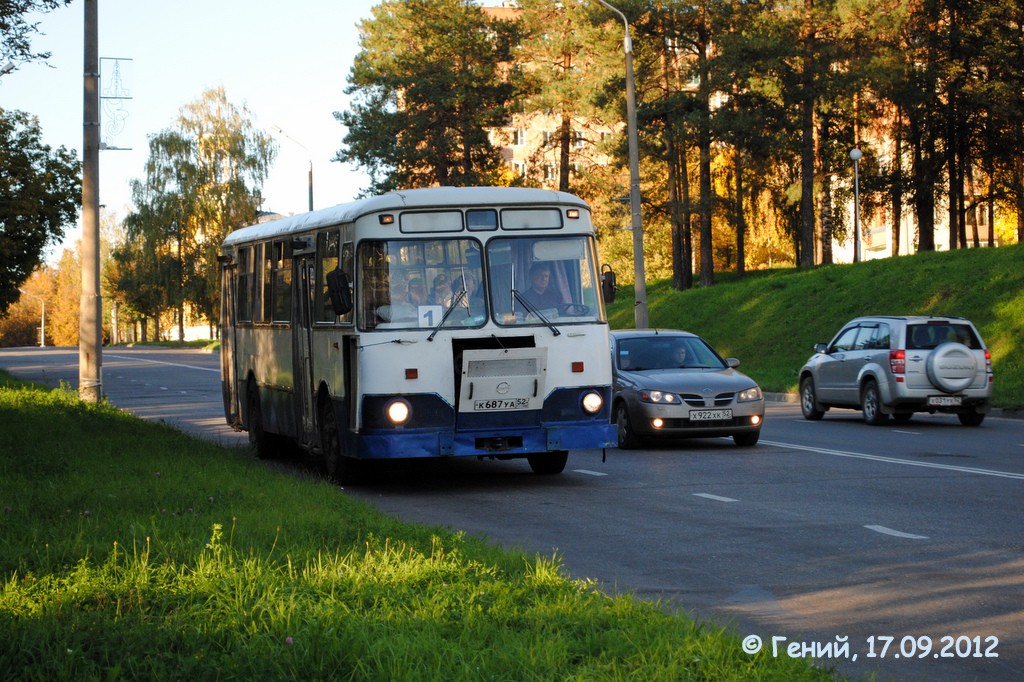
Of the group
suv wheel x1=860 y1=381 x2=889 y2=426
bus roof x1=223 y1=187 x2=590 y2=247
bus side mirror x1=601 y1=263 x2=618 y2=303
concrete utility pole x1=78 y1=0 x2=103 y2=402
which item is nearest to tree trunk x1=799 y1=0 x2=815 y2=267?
suv wheel x1=860 y1=381 x2=889 y2=426

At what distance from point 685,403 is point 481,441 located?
521 centimetres

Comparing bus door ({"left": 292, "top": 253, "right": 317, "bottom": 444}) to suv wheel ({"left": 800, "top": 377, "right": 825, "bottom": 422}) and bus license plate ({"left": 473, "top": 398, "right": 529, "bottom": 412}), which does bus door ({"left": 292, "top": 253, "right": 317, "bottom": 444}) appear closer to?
bus license plate ({"left": 473, "top": 398, "right": 529, "bottom": 412})

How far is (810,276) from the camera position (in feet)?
153

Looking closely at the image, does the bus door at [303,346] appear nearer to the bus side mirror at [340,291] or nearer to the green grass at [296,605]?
the bus side mirror at [340,291]

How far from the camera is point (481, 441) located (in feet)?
45.4

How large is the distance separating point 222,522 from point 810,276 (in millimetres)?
39165

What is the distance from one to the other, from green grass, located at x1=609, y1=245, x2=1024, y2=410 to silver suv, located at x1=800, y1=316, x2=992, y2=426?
2.86 metres

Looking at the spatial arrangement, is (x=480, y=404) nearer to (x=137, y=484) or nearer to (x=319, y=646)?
(x=137, y=484)

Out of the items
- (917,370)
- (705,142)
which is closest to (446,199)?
(917,370)

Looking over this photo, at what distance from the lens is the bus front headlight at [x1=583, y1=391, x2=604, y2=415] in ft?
46.5

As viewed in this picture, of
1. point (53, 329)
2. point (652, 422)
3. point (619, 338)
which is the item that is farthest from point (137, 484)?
point (53, 329)

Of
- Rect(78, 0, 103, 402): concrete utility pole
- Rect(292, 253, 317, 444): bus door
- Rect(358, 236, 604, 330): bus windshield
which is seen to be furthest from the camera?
Rect(78, 0, 103, 402): concrete utility pole

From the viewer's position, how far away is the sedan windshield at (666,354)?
1972 cm

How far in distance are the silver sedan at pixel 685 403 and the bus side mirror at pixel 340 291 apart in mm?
6128
